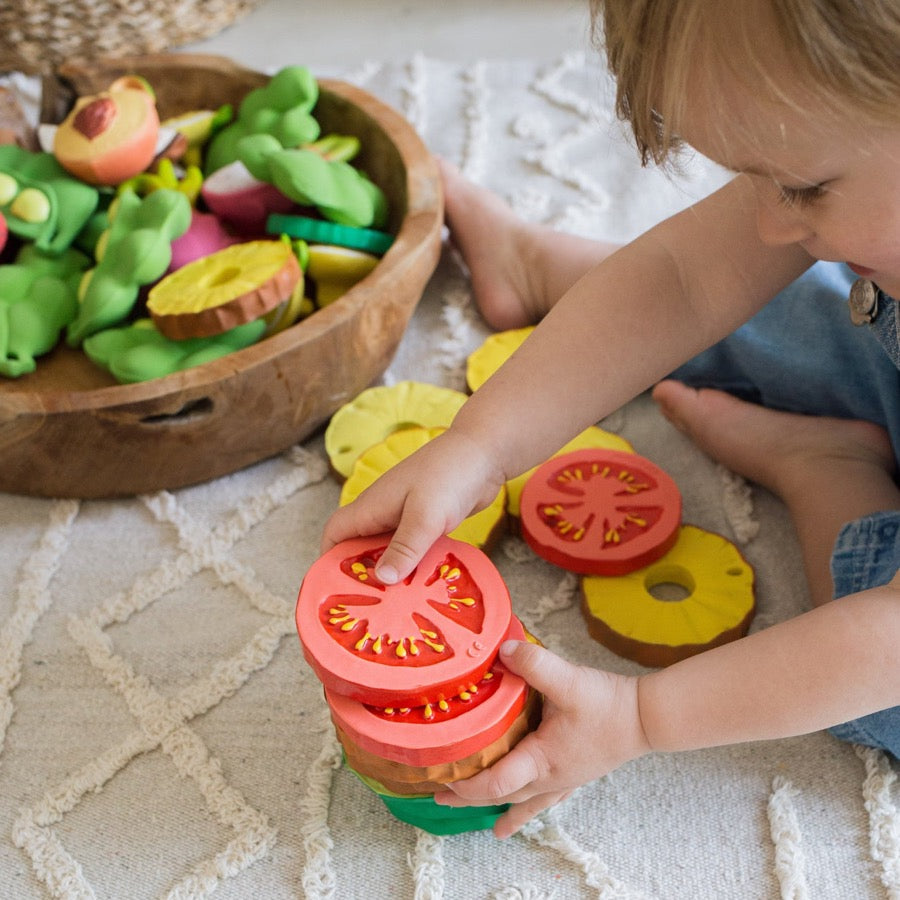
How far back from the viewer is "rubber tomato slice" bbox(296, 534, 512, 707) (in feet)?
1.82

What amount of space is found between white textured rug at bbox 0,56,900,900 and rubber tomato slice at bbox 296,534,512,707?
137mm

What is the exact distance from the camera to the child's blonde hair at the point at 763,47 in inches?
16.8

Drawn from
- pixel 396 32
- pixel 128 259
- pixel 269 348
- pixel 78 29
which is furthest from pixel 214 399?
pixel 396 32

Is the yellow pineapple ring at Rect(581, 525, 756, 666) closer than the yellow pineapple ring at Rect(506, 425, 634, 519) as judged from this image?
Yes

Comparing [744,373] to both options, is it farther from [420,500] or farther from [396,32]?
[396,32]

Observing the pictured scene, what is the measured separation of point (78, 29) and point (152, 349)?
71 cm

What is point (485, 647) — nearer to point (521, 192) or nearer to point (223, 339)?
point (223, 339)

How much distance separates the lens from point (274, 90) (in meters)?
1.07

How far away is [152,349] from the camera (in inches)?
34.5

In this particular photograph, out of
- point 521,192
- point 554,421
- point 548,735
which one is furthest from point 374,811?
point 521,192

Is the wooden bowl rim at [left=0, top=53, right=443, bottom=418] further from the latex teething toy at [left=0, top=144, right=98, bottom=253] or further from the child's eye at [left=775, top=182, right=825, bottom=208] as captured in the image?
the child's eye at [left=775, top=182, right=825, bottom=208]

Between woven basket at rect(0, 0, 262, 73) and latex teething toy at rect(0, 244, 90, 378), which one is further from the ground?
woven basket at rect(0, 0, 262, 73)

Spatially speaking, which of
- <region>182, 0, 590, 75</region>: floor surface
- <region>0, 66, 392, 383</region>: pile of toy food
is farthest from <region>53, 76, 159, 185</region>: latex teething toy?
<region>182, 0, 590, 75</region>: floor surface

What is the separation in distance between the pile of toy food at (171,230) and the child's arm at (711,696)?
427 millimetres
